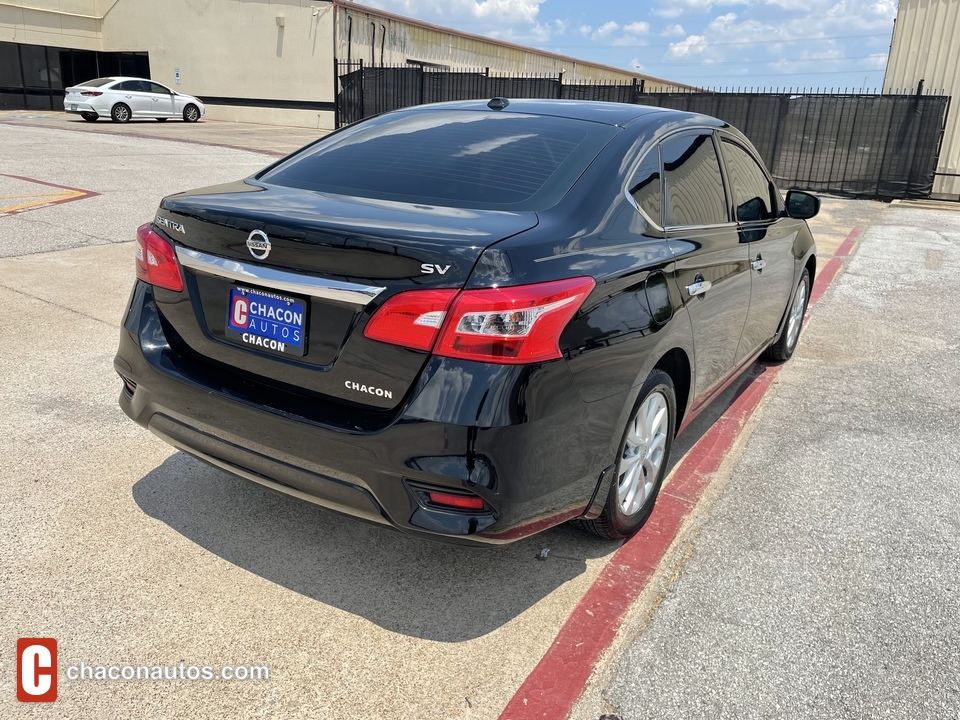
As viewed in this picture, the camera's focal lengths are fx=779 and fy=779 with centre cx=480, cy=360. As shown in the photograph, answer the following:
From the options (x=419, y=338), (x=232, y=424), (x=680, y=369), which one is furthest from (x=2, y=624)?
(x=680, y=369)

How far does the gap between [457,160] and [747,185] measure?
1.92 m

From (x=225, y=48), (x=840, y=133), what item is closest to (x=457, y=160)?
(x=840, y=133)

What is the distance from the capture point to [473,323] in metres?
2.25

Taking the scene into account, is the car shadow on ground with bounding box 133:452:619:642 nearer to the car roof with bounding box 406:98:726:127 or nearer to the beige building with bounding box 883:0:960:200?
the car roof with bounding box 406:98:726:127

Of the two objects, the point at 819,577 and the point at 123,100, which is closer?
the point at 819,577

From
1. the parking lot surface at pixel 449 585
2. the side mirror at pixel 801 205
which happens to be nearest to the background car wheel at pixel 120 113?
the parking lot surface at pixel 449 585

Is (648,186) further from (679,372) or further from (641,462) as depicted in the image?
(641,462)

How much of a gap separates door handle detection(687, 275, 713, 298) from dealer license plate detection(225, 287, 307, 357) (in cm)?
161

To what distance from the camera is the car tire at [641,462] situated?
2965 mm

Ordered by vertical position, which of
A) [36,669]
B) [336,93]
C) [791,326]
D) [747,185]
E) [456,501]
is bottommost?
[36,669]

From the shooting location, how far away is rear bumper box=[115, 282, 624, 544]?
7.50ft

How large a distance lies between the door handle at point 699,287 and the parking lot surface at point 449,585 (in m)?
1.01

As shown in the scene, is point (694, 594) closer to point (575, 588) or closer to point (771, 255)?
point (575, 588)

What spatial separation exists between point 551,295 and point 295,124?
29668mm
